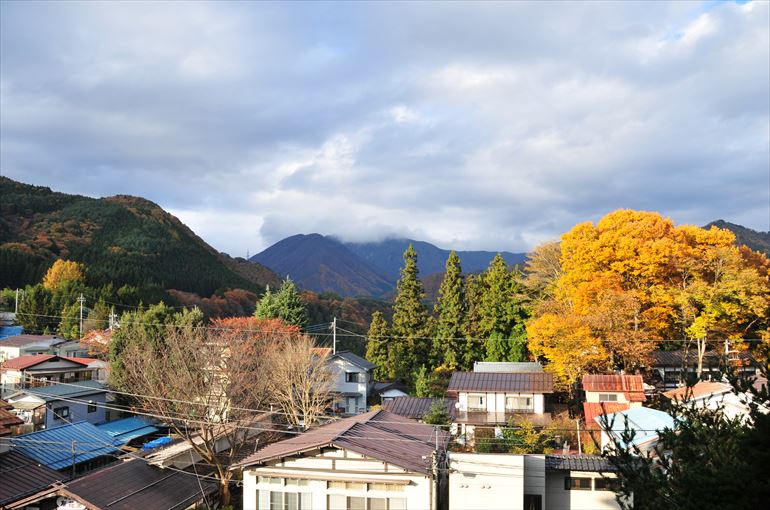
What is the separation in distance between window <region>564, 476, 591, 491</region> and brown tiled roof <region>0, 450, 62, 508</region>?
17.1 metres

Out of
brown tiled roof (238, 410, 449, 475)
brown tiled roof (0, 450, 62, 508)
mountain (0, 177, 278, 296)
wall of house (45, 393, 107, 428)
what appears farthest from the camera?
mountain (0, 177, 278, 296)

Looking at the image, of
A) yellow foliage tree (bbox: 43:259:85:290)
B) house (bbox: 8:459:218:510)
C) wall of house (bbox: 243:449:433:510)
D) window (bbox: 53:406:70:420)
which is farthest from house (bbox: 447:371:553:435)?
yellow foliage tree (bbox: 43:259:85:290)

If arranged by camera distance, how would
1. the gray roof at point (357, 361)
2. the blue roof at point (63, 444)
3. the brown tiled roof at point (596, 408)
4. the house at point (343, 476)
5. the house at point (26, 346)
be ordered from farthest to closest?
the house at point (26, 346)
the gray roof at point (357, 361)
the brown tiled roof at point (596, 408)
the blue roof at point (63, 444)
the house at point (343, 476)

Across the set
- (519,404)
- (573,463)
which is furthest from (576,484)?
(519,404)

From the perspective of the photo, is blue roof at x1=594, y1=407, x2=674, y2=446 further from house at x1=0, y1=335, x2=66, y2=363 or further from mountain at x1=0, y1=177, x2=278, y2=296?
mountain at x1=0, y1=177, x2=278, y2=296

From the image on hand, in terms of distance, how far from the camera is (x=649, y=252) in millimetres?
27969

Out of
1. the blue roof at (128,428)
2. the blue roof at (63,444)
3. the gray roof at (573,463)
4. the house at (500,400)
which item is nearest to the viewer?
the gray roof at (573,463)

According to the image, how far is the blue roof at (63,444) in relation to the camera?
21484 mm

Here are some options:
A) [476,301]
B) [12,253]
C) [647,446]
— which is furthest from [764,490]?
[12,253]

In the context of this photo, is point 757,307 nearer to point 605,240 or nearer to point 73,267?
point 605,240

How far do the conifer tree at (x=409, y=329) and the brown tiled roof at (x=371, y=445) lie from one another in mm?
20428

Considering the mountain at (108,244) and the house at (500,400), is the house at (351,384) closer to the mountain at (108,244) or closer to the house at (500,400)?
the house at (500,400)

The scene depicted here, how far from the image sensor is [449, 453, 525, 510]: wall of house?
1606 cm

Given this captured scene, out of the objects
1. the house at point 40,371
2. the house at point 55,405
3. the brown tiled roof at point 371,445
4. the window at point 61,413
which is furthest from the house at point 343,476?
the house at point 40,371
